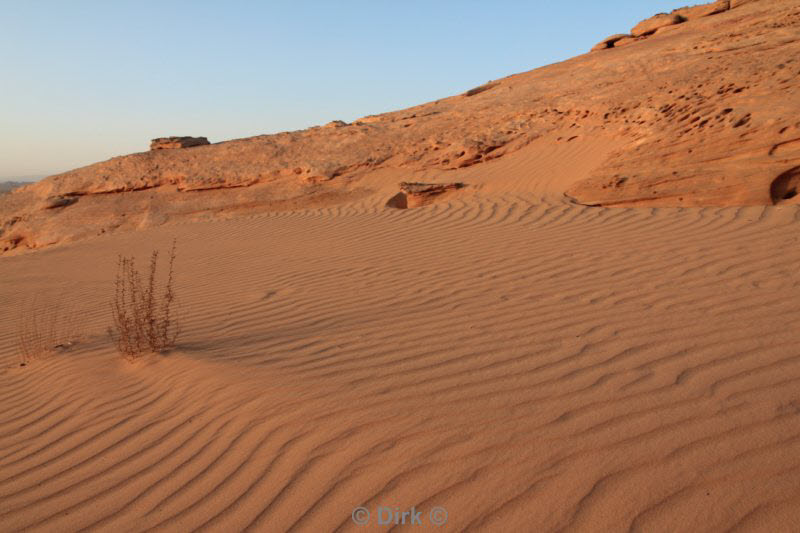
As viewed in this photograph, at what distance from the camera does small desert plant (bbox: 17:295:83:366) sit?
466cm

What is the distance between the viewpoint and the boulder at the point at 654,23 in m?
16.1

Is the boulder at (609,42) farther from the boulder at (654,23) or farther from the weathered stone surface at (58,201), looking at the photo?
the weathered stone surface at (58,201)

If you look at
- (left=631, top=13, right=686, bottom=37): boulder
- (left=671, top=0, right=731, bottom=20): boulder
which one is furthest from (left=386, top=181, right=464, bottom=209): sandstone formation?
(left=671, top=0, right=731, bottom=20): boulder

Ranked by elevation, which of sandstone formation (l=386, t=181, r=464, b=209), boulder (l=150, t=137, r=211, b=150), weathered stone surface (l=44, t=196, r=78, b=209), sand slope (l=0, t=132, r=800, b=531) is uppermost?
boulder (l=150, t=137, r=211, b=150)

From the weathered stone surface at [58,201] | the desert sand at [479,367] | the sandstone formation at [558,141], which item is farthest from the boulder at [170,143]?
the desert sand at [479,367]

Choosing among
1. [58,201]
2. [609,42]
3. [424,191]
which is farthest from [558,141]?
[58,201]

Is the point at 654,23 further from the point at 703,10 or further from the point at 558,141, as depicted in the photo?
the point at 558,141

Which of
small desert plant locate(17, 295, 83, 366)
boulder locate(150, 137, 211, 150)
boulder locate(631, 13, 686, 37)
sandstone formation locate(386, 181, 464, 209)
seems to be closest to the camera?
small desert plant locate(17, 295, 83, 366)

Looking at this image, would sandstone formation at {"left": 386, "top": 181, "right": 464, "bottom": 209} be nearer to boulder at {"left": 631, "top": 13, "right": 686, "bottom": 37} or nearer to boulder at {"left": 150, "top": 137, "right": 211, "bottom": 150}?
boulder at {"left": 150, "top": 137, "right": 211, "bottom": 150}

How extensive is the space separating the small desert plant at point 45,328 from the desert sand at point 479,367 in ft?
0.46

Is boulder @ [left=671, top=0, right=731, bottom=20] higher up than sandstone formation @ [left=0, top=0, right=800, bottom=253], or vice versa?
boulder @ [left=671, top=0, right=731, bottom=20]

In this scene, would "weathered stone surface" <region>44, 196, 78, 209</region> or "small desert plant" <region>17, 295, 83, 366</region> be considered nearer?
"small desert plant" <region>17, 295, 83, 366</region>

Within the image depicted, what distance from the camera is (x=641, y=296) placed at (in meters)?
4.11

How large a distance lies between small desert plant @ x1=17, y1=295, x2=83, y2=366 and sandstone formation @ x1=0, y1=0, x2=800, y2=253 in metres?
6.03
